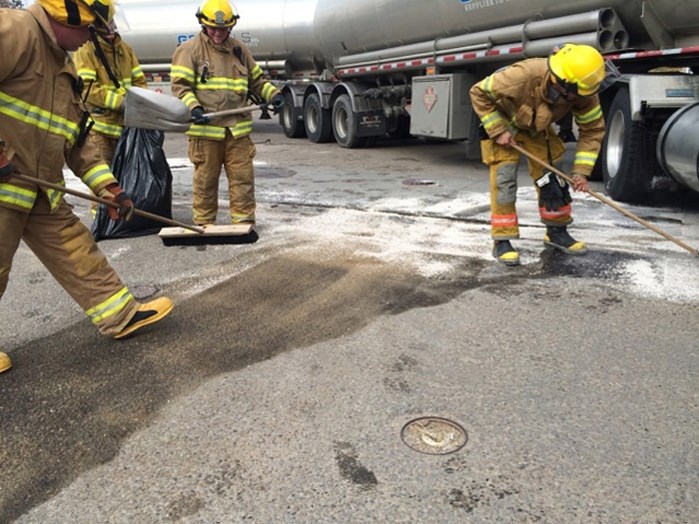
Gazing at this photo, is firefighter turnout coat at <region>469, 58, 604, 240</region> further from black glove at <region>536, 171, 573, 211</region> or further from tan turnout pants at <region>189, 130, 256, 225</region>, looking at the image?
tan turnout pants at <region>189, 130, 256, 225</region>

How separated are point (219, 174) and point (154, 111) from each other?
805 millimetres

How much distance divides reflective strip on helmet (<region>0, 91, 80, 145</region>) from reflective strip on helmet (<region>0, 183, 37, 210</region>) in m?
0.29

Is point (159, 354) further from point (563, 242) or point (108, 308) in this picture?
point (563, 242)

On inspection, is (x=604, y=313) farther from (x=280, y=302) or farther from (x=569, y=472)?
(x=280, y=302)

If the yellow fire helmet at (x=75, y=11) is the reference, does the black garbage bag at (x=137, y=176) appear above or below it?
below

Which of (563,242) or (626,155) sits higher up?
(626,155)

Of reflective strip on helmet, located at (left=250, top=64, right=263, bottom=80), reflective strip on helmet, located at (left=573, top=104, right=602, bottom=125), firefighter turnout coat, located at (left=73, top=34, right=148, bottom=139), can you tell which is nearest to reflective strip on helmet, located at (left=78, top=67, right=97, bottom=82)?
firefighter turnout coat, located at (left=73, top=34, right=148, bottom=139)

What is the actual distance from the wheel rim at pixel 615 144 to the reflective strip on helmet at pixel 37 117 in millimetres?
5061

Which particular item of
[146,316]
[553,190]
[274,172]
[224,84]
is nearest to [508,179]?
[553,190]

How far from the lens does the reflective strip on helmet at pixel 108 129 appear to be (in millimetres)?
5158

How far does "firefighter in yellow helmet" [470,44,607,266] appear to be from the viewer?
375cm

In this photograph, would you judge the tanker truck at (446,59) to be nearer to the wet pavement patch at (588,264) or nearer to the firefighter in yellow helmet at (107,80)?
the firefighter in yellow helmet at (107,80)

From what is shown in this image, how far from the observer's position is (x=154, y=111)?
4.52 m

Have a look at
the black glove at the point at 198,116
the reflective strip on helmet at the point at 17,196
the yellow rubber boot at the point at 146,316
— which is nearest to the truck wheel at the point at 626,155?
the black glove at the point at 198,116
